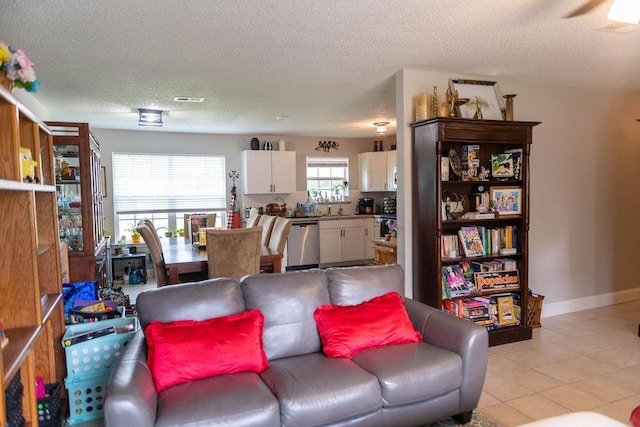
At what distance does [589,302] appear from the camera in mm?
4711

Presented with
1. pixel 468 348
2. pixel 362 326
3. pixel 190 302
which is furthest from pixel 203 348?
pixel 468 348

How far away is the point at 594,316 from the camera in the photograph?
14.5 ft

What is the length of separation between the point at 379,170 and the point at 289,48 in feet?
16.0

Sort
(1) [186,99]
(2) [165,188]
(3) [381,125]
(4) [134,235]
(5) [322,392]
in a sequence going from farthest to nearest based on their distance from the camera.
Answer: (2) [165,188] < (4) [134,235] < (3) [381,125] < (1) [186,99] < (5) [322,392]

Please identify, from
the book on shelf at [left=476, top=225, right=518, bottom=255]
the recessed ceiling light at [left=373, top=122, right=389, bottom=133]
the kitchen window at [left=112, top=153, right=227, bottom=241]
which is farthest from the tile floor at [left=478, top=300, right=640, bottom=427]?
the kitchen window at [left=112, top=153, right=227, bottom=241]

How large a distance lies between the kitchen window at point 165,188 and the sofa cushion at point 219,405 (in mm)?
5241

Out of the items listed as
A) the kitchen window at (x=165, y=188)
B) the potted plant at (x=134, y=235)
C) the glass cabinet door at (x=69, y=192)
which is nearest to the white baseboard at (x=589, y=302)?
the glass cabinet door at (x=69, y=192)

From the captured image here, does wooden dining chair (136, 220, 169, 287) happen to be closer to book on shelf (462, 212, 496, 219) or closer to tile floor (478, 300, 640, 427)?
book on shelf (462, 212, 496, 219)

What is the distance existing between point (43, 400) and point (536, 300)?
4.08 metres

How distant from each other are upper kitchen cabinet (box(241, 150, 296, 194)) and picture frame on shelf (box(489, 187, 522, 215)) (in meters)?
4.06

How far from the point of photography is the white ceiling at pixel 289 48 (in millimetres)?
2408

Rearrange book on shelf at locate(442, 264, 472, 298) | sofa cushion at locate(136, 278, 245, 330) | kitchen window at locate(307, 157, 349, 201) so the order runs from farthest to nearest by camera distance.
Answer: kitchen window at locate(307, 157, 349, 201)
book on shelf at locate(442, 264, 472, 298)
sofa cushion at locate(136, 278, 245, 330)

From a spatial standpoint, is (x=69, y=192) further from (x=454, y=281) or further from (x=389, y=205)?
(x=389, y=205)

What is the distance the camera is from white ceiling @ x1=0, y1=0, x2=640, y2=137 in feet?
7.90
